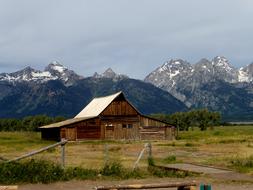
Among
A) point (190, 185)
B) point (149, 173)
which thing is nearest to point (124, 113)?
point (149, 173)

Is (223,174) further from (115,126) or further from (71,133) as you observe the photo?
(115,126)

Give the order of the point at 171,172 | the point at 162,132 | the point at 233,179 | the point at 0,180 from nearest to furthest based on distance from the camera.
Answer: the point at 0,180 < the point at 233,179 < the point at 171,172 < the point at 162,132

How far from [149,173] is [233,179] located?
12.5ft

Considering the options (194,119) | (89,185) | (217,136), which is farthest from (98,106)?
(194,119)

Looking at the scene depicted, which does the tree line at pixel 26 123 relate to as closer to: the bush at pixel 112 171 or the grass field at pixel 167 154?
the grass field at pixel 167 154

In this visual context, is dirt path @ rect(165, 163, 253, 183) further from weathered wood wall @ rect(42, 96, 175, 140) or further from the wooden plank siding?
the wooden plank siding

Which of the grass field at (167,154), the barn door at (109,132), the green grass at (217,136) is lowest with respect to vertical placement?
the grass field at (167,154)

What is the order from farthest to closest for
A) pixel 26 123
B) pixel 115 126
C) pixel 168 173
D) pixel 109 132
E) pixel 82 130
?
pixel 26 123
pixel 115 126
pixel 109 132
pixel 82 130
pixel 168 173

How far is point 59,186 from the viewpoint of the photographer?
19.4 metres

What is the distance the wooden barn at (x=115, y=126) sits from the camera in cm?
7469

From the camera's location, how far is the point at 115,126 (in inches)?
3041

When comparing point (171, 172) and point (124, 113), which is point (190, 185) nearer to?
point (171, 172)

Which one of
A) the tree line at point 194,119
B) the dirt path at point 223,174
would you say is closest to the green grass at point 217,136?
the dirt path at point 223,174

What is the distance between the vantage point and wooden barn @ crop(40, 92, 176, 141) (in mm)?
74688
